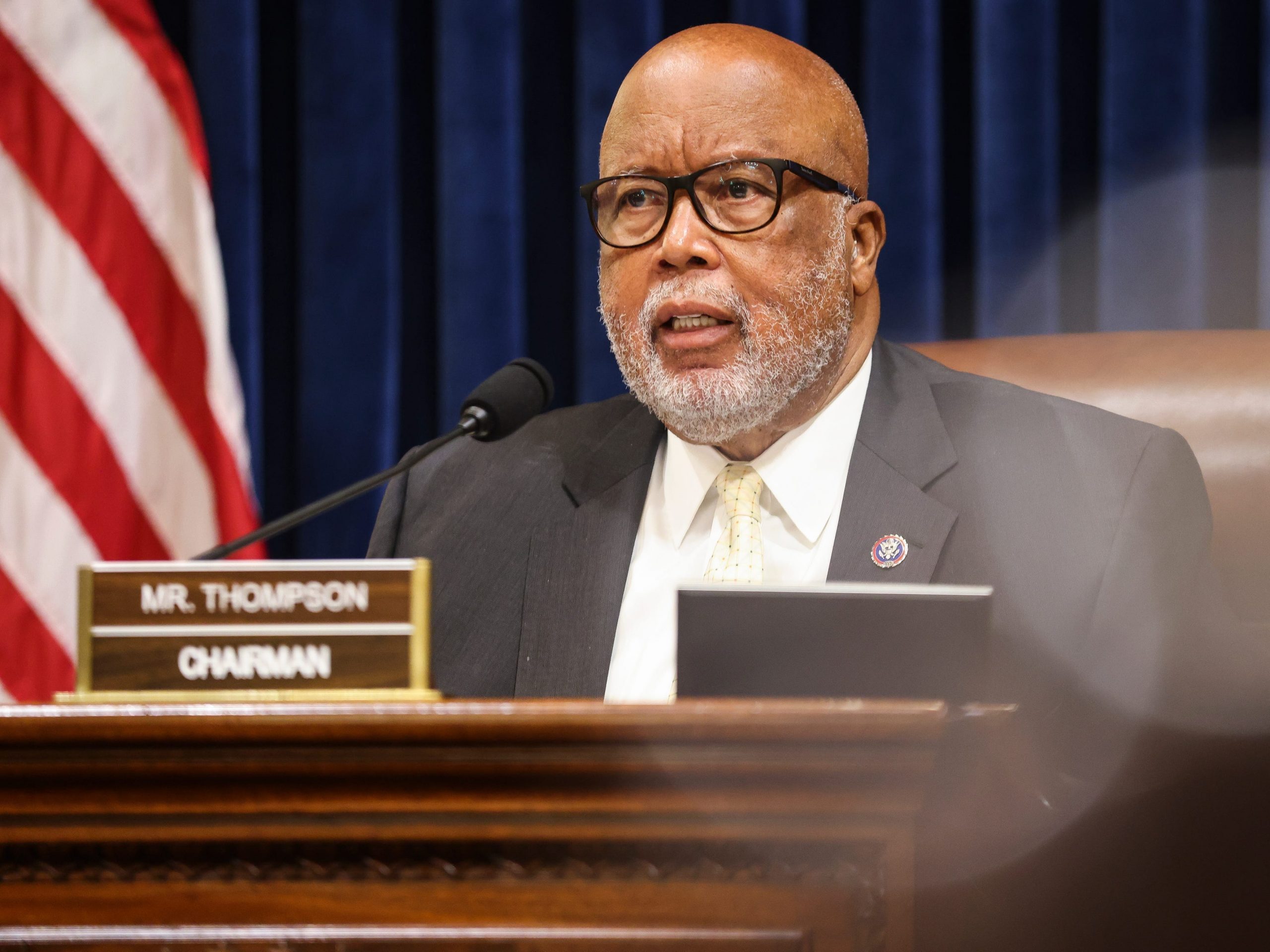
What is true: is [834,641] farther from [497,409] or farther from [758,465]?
[758,465]

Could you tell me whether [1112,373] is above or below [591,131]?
below

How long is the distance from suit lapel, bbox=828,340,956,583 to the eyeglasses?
0.27 m

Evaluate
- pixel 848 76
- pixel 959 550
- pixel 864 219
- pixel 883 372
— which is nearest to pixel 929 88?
pixel 848 76

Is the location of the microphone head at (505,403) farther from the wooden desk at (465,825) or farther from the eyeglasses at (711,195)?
the wooden desk at (465,825)

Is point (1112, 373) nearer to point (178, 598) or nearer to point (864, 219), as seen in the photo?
point (864, 219)

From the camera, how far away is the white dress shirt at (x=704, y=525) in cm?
149

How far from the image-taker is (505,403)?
1.22 m

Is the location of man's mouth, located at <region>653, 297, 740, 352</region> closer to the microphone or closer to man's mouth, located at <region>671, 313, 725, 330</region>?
man's mouth, located at <region>671, 313, 725, 330</region>

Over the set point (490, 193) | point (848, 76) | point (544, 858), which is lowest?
point (544, 858)

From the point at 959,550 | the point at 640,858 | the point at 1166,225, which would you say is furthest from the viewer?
the point at 1166,225

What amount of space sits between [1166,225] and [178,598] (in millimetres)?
1878

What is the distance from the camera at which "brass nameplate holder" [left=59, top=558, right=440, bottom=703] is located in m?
0.79

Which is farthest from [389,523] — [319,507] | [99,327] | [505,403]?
[99,327]

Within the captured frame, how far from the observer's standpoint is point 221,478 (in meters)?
2.26
